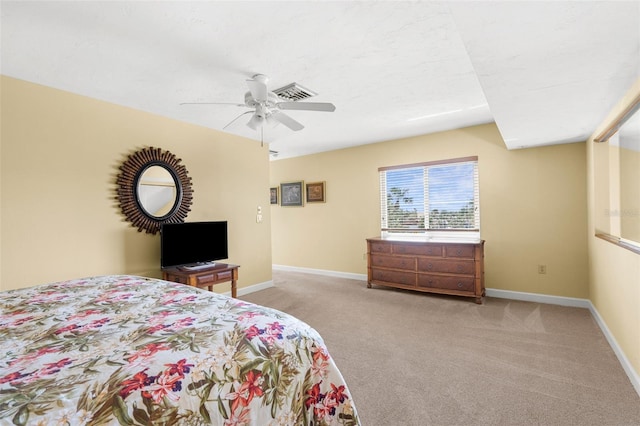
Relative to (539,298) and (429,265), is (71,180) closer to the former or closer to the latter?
(429,265)

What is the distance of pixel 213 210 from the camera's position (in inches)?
167

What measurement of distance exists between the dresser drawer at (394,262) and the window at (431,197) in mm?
707

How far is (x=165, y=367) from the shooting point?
3.03 feet

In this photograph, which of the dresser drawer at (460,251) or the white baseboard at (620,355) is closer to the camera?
the white baseboard at (620,355)

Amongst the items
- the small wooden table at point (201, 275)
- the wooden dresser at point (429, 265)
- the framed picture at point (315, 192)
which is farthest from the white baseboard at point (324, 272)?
the small wooden table at point (201, 275)

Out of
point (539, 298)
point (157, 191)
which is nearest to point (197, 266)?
point (157, 191)

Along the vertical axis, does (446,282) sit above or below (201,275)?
below

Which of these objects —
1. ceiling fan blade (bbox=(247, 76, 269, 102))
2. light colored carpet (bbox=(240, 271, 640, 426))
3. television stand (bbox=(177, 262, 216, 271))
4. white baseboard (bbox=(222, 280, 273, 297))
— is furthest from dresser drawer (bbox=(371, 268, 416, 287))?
ceiling fan blade (bbox=(247, 76, 269, 102))

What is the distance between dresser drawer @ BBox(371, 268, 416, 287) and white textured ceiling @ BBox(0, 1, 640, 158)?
89.1 inches

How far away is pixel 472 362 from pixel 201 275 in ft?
9.11

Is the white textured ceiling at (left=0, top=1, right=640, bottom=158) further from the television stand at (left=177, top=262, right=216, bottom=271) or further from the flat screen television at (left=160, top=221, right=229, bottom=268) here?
the television stand at (left=177, top=262, right=216, bottom=271)

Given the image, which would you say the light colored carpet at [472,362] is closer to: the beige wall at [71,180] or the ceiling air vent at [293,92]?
the beige wall at [71,180]

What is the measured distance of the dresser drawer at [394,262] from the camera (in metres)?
4.38

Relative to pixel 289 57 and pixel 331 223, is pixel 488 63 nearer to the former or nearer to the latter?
pixel 289 57
